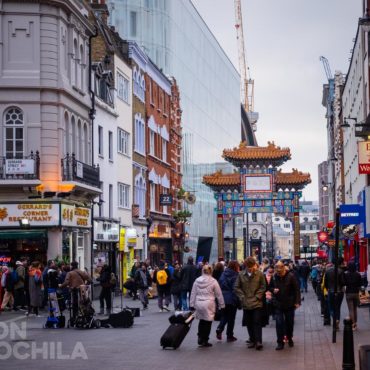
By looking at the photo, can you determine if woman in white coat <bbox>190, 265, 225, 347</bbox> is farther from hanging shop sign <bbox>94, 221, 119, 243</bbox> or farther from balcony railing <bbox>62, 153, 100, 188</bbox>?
hanging shop sign <bbox>94, 221, 119, 243</bbox>

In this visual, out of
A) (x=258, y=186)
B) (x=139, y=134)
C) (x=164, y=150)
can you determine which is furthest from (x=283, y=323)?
(x=258, y=186)

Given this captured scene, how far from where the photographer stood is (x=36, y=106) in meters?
37.3

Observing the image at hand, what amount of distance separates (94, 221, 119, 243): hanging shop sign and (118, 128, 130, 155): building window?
15.1 feet

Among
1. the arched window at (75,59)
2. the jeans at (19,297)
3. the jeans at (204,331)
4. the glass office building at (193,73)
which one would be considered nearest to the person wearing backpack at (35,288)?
the jeans at (19,297)

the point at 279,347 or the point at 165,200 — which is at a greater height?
the point at 165,200

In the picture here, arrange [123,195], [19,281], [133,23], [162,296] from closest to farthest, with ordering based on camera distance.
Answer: [19,281]
[162,296]
[123,195]
[133,23]

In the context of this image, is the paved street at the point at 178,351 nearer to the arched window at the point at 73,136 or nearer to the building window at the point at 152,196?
the arched window at the point at 73,136

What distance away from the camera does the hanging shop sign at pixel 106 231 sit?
45.9 metres

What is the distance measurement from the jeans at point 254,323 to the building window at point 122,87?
32029 millimetres

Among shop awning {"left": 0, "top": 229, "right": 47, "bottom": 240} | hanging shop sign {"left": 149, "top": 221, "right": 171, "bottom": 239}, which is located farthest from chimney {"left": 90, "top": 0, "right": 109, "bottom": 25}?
shop awning {"left": 0, "top": 229, "right": 47, "bottom": 240}

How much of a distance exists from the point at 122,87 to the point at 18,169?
57.8ft

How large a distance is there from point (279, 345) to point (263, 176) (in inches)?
1951

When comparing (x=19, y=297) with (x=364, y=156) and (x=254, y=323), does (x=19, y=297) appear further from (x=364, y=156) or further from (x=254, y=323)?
(x=254, y=323)

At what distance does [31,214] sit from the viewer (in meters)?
36.8
